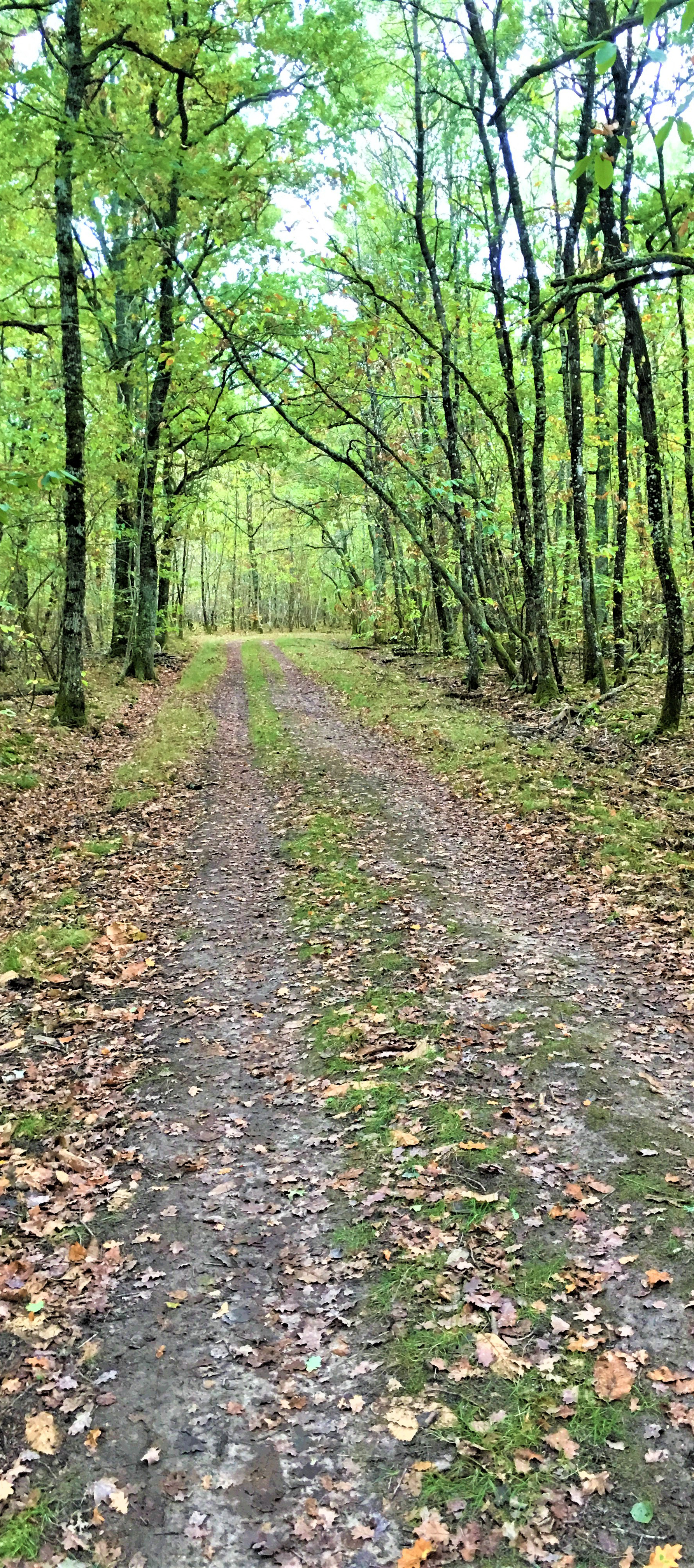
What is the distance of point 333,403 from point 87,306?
1060 centimetres

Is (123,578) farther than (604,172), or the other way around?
(123,578)

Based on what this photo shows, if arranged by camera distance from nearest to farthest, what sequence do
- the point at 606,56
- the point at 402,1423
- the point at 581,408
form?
the point at 606,56 → the point at 402,1423 → the point at 581,408

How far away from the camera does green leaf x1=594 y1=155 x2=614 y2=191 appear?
7.07ft

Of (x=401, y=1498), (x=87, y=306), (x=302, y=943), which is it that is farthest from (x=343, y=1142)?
(x=87, y=306)

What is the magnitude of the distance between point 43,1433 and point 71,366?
591 inches

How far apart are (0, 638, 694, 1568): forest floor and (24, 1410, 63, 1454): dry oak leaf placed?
0.02m

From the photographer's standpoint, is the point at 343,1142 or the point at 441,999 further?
the point at 441,999

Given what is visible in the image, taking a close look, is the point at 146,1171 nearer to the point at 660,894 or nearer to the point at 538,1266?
the point at 538,1266

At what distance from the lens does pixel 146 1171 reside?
17.4 feet

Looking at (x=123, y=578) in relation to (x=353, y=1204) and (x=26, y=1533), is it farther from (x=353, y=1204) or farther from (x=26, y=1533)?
(x=26, y=1533)

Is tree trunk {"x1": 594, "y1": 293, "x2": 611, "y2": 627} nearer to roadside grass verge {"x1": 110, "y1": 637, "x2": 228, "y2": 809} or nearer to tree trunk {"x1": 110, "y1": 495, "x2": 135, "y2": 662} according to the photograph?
roadside grass verge {"x1": 110, "y1": 637, "x2": 228, "y2": 809}

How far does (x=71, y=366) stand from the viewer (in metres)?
14.3

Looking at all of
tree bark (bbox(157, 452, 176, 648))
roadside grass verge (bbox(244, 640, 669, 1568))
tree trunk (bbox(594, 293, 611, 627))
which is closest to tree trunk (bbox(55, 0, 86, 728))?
tree bark (bbox(157, 452, 176, 648))

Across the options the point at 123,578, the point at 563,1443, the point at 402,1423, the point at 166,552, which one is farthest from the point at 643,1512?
the point at 166,552
